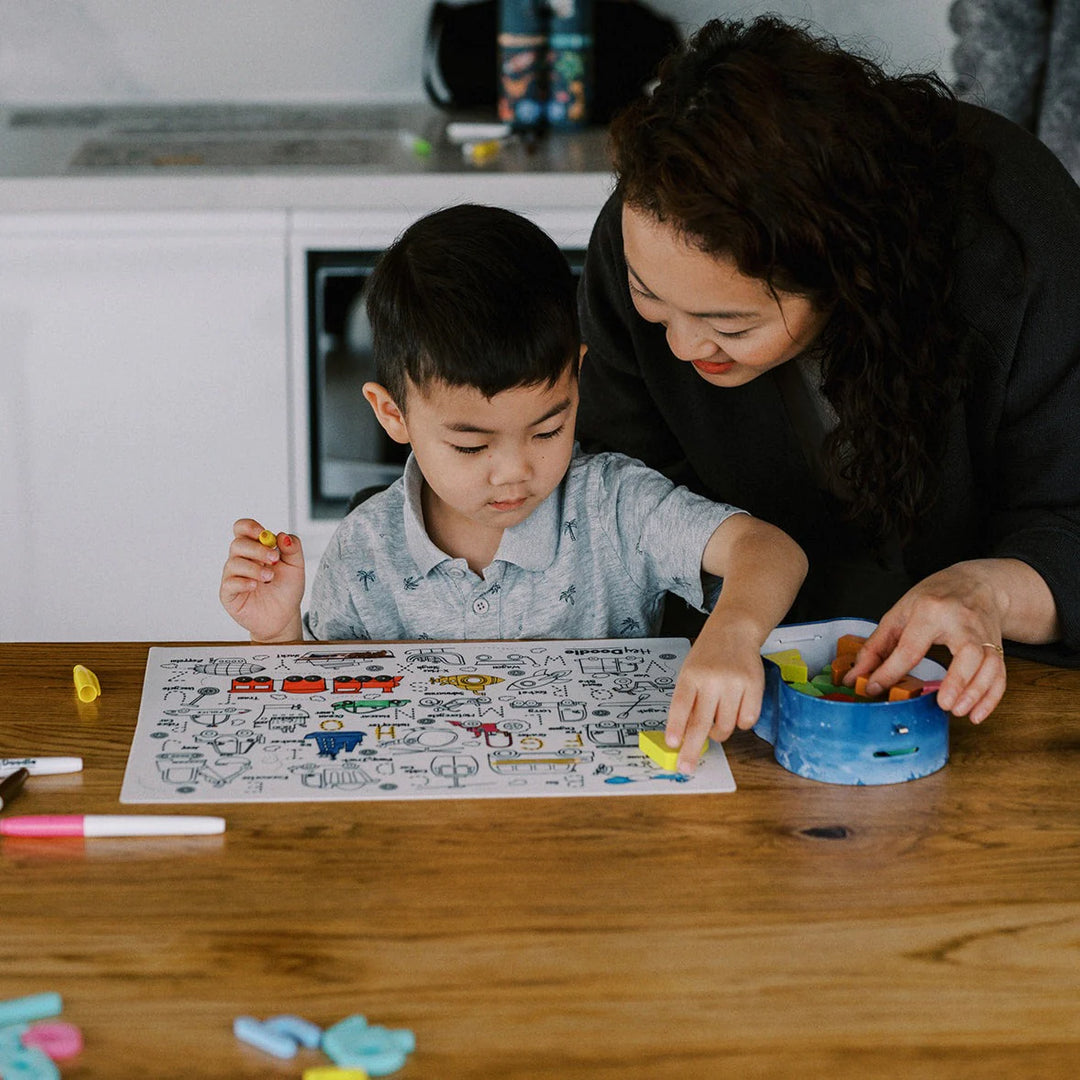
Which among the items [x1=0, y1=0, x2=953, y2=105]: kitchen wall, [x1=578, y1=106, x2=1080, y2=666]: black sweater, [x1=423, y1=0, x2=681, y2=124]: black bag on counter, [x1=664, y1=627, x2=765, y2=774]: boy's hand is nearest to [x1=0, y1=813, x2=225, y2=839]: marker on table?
[x1=664, y1=627, x2=765, y2=774]: boy's hand

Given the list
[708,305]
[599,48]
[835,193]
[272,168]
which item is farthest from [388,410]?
[599,48]

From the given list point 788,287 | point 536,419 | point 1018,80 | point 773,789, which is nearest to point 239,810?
point 773,789

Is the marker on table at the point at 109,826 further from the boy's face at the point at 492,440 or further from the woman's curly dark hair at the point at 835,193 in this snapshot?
the woman's curly dark hair at the point at 835,193

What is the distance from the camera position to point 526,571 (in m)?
1.27

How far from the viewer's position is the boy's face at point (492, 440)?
1.12 m

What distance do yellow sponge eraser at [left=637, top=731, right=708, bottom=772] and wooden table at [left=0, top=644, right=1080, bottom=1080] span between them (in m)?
0.03

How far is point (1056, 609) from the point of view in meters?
1.06

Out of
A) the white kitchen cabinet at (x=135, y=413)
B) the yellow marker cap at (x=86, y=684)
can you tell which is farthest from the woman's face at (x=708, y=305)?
the white kitchen cabinet at (x=135, y=413)

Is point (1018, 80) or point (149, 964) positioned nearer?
point (149, 964)

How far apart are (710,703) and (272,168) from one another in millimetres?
1474

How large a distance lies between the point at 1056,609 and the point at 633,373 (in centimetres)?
54

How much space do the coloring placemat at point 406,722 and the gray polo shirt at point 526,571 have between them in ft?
0.60

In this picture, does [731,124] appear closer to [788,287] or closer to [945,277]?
[788,287]

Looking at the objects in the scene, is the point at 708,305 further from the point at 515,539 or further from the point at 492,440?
the point at 515,539
